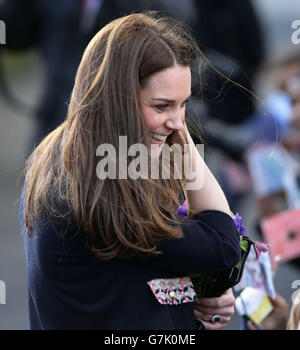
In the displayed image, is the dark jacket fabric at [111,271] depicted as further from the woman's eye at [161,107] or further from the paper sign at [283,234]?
the paper sign at [283,234]

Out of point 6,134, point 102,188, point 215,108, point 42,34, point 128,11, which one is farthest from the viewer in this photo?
point 6,134

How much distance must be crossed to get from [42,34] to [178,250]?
8.73 ft

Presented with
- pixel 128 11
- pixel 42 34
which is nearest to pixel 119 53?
pixel 128 11

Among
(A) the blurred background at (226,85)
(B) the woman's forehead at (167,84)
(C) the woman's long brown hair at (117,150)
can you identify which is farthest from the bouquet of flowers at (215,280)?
(A) the blurred background at (226,85)

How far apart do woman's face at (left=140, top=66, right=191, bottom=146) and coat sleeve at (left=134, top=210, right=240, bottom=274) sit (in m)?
0.24

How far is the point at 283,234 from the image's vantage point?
291 cm

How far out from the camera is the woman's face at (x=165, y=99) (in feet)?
6.47

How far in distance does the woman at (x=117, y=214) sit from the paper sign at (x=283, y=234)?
2.83 feet

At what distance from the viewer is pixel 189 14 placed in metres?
4.53

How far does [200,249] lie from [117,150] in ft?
1.03

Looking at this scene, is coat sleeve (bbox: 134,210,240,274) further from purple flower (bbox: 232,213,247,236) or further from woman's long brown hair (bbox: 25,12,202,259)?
purple flower (bbox: 232,213,247,236)

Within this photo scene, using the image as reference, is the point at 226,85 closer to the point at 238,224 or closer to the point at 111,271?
the point at 238,224

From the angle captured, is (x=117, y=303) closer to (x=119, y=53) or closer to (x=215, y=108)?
(x=119, y=53)

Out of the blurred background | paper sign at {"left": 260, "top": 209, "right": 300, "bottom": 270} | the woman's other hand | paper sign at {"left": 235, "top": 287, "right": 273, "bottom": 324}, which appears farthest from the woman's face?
the blurred background
